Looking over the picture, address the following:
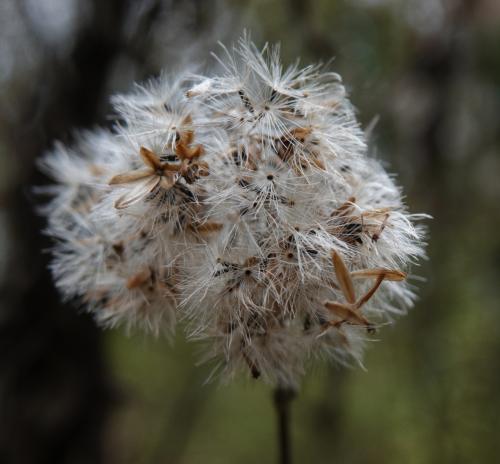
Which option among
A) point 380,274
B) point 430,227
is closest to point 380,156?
point 380,274

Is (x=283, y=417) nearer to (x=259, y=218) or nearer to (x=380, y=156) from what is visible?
(x=259, y=218)

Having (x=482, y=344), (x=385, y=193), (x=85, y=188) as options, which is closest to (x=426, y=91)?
(x=482, y=344)

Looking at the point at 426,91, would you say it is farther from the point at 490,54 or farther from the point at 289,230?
the point at 289,230

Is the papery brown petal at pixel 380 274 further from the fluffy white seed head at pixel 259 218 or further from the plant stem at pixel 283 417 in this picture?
the plant stem at pixel 283 417

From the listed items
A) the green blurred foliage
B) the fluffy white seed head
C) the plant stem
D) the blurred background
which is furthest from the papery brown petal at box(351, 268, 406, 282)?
the green blurred foliage

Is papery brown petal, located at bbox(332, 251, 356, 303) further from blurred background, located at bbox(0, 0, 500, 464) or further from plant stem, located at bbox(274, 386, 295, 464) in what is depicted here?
blurred background, located at bbox(0, 0, 500, 464)
